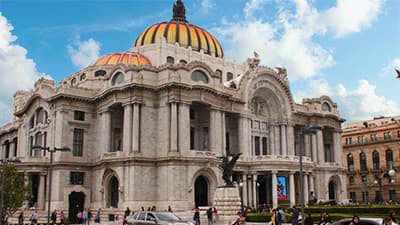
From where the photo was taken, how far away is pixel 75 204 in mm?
55562

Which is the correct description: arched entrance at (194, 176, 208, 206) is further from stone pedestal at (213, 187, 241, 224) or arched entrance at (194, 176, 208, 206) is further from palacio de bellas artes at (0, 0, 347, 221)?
stone pedestal at (213, 187, 241, 224)

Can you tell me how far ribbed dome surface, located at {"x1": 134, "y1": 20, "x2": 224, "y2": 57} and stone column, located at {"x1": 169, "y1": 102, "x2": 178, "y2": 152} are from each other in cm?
1881

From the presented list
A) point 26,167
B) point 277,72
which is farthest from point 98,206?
point 277,72

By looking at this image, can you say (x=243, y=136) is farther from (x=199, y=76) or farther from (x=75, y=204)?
(x=75, y=204)

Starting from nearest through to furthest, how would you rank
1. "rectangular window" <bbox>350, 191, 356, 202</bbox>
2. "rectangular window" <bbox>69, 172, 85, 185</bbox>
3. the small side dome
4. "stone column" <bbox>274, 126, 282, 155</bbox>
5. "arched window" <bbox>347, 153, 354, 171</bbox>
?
"rectangular window" <bbox>69, 172, 85, 185</bbox> < the small side dome < "stone column" <bbox>274, 126, 282, 155</bbox> < "rectangular window" <bbox>350, 191, 356, 202</bbox> < "arched window" <bbox>347, 153, 354, 171</bbox>

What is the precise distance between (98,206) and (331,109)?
39004mm

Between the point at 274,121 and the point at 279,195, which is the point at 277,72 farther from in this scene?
the point at 279,195

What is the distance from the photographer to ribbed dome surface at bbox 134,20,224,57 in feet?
227

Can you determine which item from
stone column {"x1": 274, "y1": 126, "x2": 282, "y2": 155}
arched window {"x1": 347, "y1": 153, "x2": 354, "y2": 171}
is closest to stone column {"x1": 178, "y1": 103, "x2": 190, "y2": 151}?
stone column {"x1": 274, "y1": 126, "x2": 282, "y2": 155}

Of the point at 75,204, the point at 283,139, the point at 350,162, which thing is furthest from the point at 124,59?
the point at 350,162

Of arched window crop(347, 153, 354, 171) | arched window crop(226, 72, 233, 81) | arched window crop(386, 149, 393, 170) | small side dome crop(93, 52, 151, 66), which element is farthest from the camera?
arched window crop(347, 153, 354, 171)

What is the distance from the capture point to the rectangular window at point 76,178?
183 ft

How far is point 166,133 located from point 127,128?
4.32 metres

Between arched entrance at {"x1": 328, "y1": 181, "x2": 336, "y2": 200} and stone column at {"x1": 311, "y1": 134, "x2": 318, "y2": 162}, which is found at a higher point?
stone column at {"x1": 311, "y1": 134, "x2": 318, "y2": 162}
